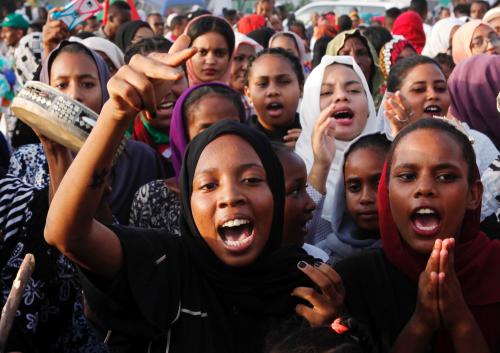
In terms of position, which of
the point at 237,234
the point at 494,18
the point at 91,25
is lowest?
the point at 237,234

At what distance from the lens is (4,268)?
3.03m

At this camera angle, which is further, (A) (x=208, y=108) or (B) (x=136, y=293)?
(A) (x=208, y=108)

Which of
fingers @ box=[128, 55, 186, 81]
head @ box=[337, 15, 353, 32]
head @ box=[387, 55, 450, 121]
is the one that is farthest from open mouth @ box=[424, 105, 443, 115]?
head @ box=[337, 15, 353, 32]

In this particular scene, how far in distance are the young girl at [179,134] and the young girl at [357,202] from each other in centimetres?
63

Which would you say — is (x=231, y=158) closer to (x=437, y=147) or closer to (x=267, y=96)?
(x=437, y=147)

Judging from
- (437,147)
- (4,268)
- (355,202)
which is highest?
(437,147)

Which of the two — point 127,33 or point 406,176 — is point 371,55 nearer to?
point 127,33

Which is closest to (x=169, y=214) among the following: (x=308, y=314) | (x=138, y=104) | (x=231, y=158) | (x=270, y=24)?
(x=231, y=158)

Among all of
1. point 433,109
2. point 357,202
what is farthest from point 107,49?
point 357,202

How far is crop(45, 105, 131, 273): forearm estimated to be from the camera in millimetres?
2350

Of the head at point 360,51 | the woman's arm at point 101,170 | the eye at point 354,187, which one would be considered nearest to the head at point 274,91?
the eye at point 354,187

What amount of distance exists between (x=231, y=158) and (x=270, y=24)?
11923mm

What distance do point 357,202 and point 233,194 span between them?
122cm

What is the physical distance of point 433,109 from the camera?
15.9 feet
